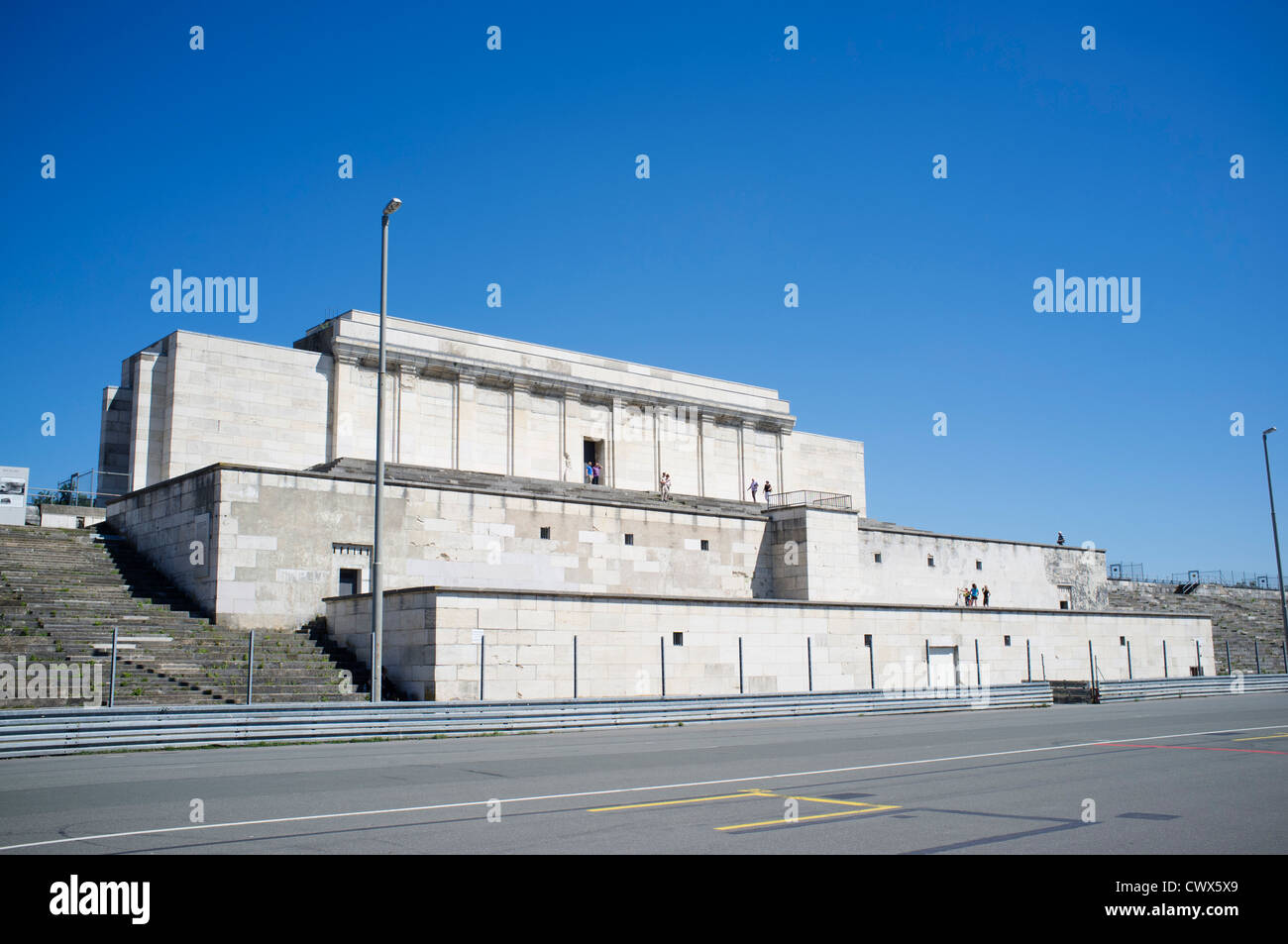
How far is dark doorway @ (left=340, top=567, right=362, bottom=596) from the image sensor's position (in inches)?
1394

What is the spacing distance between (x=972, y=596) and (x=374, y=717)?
41009 millimetres

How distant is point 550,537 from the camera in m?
41.4

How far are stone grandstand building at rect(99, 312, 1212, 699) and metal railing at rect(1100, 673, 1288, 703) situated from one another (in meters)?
4.54

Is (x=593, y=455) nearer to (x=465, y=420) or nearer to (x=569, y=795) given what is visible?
(x=465, y=420)

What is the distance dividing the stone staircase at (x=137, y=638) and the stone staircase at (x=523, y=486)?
31.8 feet

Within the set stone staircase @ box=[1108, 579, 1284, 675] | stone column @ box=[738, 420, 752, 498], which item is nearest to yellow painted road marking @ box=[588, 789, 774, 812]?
stone column @ box=[738, 420, 752, 498]

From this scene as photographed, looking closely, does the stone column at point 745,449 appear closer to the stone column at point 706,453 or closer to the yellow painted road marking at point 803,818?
the stone column at point 706,453

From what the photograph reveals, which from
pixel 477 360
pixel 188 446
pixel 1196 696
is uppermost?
pixel 477 360

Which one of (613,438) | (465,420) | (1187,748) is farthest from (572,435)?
(1187,748)

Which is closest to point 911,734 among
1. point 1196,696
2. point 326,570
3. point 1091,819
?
point 1091,819

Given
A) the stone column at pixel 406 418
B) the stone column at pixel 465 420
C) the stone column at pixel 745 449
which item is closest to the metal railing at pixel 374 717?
the stone column at pixel 406 418
